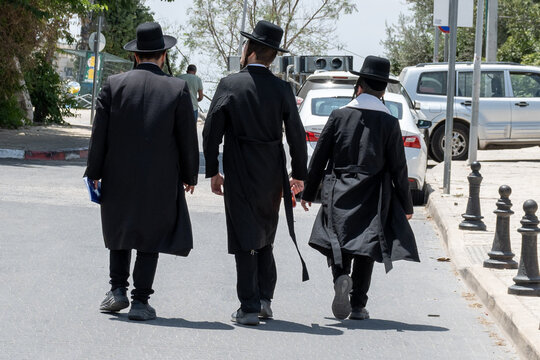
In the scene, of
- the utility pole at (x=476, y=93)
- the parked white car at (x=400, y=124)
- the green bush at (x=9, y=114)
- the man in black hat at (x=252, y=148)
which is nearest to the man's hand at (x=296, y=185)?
the man in black hat at (x=252, y=148)

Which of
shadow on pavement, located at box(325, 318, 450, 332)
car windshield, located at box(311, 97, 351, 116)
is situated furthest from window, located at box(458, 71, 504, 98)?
shadow on pavement, located at box(325, 318, 450, 332)

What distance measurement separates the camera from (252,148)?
653 centimetres

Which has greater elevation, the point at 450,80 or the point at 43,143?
the point at 450,80

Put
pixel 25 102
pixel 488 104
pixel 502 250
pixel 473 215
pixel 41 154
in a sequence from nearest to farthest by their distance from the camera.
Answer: pixel 502 250
pixel 473 215
pixel 41 154
pixel 488 104
pixel 25 102

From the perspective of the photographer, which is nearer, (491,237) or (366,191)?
(366,191)

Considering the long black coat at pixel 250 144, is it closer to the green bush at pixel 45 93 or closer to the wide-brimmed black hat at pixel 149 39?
the wide-brimmed black hat at pixel 149 39

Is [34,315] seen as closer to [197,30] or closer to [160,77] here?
[160,77]

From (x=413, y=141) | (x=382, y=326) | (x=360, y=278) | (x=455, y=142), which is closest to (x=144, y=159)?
(x=360, y=278)

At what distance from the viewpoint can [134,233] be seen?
656cm

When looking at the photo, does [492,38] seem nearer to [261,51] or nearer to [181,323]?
[261,51]

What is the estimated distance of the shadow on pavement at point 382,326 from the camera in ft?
22.1

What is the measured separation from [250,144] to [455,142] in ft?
44.0

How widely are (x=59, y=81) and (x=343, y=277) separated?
23351mm

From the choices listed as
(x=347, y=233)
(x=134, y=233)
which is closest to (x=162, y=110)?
(x=134, y=233)
